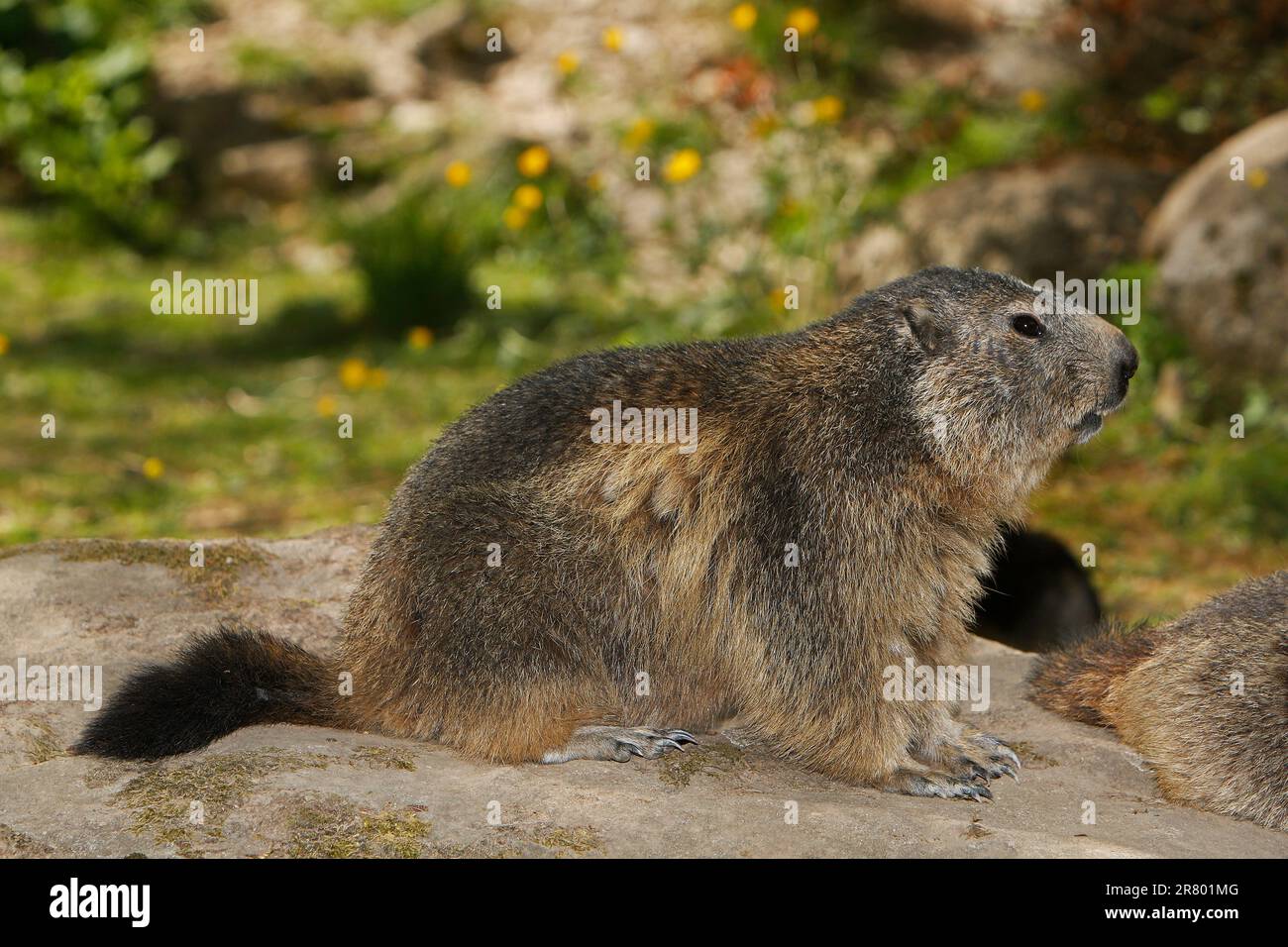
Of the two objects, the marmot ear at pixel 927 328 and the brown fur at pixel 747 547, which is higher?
the marmot ear at pixel 927 328

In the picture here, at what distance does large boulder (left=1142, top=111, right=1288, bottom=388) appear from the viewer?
9.74 m

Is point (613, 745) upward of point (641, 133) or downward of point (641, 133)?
downward

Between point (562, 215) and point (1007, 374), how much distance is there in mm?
8271

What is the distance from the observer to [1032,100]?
38.3 feet

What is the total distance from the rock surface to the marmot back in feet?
0.32

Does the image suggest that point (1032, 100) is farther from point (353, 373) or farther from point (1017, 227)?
point (353, 373)

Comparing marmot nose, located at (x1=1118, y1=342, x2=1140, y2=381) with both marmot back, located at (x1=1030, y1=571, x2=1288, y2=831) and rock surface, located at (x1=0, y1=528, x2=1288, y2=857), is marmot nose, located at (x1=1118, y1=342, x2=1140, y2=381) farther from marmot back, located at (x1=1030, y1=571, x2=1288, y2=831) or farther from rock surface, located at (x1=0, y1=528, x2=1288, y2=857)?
rock surface, located at (x1=0, y1=528, x2=1288, y2=857)

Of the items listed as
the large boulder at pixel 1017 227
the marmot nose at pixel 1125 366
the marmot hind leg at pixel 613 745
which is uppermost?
the large boulder at pixel 1017 227

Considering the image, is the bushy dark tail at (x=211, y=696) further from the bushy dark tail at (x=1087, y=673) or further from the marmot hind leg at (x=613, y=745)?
the bushy dark tail at (x=1087, y=673)

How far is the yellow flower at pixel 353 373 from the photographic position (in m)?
10.4

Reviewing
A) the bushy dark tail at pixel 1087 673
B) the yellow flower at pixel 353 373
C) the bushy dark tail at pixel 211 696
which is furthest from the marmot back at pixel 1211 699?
the yellow flower at pixel 353 373

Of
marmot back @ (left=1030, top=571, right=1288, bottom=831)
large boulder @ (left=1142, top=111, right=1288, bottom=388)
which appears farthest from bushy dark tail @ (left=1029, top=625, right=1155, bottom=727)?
large boulder @ (left=1142, top=111, right=1288, bottom=388)

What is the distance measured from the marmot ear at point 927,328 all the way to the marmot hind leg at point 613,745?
1.53m

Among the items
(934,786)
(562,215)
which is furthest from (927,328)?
(562,215)
